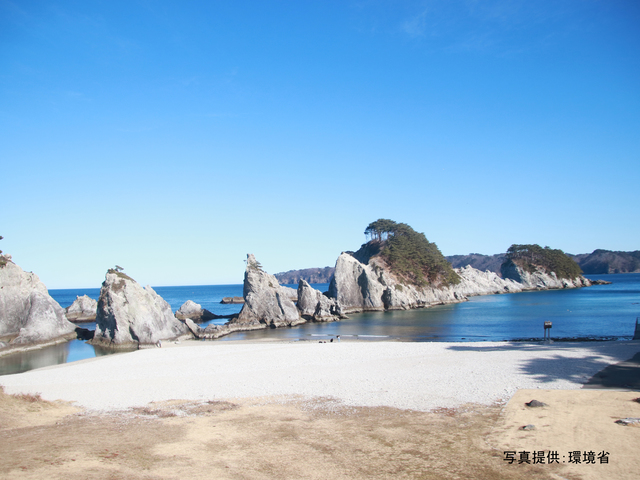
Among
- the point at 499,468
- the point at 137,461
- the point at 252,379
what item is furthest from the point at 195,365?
the point at 499,468

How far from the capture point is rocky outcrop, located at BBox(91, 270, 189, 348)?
132 feet

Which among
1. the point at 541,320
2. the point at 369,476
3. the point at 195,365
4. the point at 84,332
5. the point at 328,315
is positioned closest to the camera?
the point at 369,476

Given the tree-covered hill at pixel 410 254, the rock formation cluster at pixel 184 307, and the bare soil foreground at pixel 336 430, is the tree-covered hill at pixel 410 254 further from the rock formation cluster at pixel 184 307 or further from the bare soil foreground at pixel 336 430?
the bare soil foreground at pixel 336 430

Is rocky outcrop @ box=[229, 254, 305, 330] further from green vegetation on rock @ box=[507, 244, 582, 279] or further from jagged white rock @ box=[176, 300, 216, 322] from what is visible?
green vegetation on rock @ box=[507, 244, 582, 279]

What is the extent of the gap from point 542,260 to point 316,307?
12054 cm

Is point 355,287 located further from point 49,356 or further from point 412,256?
point 49,356

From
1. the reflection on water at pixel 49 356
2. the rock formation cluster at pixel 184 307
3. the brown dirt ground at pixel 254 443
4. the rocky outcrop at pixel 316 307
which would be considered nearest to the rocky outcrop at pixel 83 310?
the rock formation cluster at pixel 184 307

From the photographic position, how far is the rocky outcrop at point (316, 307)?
63.3 m

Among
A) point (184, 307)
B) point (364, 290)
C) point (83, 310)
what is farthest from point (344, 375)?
point (83, 310)

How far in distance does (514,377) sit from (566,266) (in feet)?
506

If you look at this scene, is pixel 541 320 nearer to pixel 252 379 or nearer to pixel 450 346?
pixel 450 346

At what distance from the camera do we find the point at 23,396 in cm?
1623

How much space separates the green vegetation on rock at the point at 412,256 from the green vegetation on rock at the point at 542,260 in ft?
185

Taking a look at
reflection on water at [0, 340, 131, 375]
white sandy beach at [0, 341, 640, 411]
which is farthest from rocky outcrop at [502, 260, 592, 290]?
reflection on water at [0, 340, 131, 375]
